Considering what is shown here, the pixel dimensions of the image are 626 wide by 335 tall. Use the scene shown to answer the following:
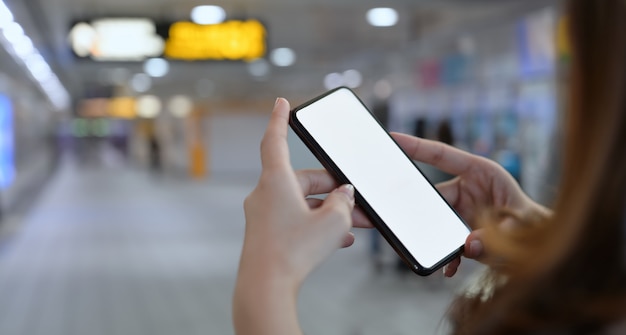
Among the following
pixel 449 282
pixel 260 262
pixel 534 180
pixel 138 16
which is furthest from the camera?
pixel 138 16

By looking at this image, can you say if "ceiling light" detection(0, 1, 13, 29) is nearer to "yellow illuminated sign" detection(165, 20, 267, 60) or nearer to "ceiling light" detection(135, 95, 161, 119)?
"yellow illuminated sign" detection(165, 20, 267, 60)

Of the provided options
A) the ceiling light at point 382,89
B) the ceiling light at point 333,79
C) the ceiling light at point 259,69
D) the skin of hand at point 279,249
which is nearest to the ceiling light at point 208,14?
the ceiling light at point 382,89

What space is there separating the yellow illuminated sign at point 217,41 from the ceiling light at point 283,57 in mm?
8413

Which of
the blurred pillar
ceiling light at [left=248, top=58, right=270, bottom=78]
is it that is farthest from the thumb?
the blurred pillar

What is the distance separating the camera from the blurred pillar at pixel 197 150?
22688mm

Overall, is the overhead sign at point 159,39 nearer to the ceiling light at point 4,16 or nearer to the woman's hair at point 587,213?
the ceiling light at point 4,16

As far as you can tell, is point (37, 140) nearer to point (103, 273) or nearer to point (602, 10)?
point (103, 273)

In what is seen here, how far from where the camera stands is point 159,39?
26.6 feet

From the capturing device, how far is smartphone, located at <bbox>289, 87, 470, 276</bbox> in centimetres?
111

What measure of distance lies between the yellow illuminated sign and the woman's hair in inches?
299

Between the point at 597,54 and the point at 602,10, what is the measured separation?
1.5 inches

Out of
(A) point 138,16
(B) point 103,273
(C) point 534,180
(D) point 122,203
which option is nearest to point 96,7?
(A) point 138,16

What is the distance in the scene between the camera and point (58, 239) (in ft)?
29.7

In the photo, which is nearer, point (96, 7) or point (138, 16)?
point (138, 16)
